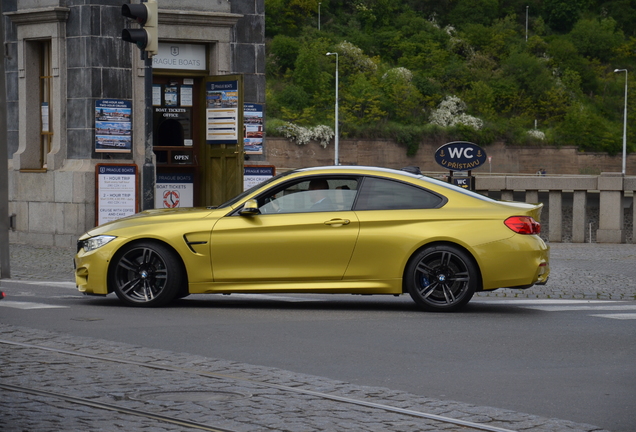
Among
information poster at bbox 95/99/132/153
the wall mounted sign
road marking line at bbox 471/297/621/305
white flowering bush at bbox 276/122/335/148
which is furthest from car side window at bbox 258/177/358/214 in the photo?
white flowering bush at bbox 276/122/335/148

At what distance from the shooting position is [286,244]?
34.2 feet

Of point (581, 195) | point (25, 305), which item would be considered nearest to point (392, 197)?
point (25, 305)

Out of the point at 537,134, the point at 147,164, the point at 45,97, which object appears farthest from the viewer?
the point at 537,134

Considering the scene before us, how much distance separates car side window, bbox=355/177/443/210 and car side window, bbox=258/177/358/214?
0.39ft

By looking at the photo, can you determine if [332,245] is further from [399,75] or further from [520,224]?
[399,75]

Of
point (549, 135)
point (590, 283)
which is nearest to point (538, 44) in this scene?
point (549, 135)

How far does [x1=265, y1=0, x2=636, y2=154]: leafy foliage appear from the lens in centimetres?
8788

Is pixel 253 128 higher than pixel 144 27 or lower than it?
lower

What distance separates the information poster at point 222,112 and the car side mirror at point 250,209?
896cm

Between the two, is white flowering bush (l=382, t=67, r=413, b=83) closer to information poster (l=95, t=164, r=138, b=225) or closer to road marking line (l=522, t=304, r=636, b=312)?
information poster (l=95, t=164, r=138, b=225)

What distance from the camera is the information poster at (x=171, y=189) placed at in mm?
20312

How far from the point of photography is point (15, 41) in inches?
810

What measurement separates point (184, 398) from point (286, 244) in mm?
4291

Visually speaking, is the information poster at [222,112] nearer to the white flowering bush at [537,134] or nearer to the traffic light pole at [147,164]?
the traffic light pole at [147,164]
